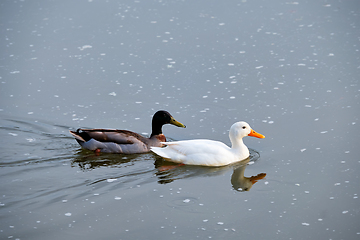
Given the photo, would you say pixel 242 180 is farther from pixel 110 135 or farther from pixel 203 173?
pixel 110 135

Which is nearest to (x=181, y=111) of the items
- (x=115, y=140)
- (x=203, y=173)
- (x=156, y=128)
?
(x=156, y=128)

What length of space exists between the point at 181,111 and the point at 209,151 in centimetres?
179

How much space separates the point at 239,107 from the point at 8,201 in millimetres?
4539

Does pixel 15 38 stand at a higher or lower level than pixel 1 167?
higher

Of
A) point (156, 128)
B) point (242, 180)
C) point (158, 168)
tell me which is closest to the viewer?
point (242, 180)

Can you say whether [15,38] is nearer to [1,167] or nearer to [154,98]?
[154,98]

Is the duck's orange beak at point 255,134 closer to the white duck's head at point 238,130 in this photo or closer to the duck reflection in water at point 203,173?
the white duck's head at point 238,130

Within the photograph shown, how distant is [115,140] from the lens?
782 centimetres

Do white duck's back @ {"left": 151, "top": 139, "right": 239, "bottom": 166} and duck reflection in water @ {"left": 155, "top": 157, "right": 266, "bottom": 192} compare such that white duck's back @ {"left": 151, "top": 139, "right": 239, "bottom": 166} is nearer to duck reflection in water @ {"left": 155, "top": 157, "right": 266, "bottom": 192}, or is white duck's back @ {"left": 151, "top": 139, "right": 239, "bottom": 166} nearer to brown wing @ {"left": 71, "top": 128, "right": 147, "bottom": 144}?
duck reflection in water @ {"left": 155, "top": 157, "right": 266, "bottom": 192}

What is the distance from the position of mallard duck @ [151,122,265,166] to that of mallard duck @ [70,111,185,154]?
1.15 feet

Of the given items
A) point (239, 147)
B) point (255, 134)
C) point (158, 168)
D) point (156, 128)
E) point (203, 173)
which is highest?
point (156, 128)

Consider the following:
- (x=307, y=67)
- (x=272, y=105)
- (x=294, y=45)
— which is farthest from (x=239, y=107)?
(x=294, y=45)

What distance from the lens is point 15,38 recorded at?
12.1 metres

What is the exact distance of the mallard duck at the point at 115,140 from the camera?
308 inches
